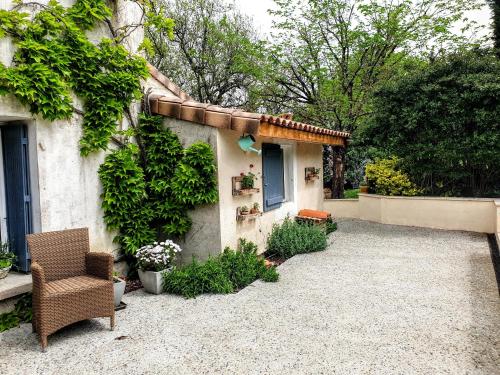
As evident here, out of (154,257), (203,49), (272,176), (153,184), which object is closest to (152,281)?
(154,257)

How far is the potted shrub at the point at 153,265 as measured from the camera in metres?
5.54

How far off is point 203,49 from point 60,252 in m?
13.8

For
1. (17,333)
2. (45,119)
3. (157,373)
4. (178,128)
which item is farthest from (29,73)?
(157,373)

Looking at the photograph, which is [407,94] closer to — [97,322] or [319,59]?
[319,59]

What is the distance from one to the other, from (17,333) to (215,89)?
46.6 ft

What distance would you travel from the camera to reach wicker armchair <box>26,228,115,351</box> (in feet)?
12.6

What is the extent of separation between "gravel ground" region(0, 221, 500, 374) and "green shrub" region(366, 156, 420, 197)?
194 inches

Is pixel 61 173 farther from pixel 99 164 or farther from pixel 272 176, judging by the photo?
pixel 272 176

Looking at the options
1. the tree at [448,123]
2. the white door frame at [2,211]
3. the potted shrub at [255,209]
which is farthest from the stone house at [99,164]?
the tree at [448,123]

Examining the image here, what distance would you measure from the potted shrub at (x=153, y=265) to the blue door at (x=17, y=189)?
4.99 feet

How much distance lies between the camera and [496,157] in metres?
8.99

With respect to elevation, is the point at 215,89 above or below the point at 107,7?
above

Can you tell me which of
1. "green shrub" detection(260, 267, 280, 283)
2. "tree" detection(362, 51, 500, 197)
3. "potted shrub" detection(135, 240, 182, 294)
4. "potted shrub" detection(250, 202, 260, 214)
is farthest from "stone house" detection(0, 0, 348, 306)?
"tree" detection(362, 51, 500, 197)

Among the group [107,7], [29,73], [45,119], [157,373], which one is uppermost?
[107,7]
